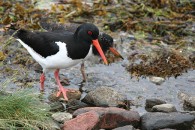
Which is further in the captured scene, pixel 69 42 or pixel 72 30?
pixel 72 30

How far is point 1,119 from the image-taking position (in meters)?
5.61

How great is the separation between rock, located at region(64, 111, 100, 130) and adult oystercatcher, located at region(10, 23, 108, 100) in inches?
49.4

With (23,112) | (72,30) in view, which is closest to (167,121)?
(23,112)

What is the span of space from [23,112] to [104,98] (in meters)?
1.57

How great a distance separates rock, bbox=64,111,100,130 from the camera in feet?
19.6

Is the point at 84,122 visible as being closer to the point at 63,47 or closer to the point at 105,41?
the point at 63,47

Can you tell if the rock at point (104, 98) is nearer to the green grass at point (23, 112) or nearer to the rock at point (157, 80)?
the rock at point (157, 80)

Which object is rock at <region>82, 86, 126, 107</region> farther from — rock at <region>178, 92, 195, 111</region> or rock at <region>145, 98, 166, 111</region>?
rock at <region>178, 92, 195, 111</region>

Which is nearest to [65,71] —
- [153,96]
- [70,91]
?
[70,91]

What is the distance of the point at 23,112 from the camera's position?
586 cm

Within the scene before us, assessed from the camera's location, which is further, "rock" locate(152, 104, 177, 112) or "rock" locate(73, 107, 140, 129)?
"rock" locate(152, 104, 177, 112)

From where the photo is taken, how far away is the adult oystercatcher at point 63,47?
24.0 feet

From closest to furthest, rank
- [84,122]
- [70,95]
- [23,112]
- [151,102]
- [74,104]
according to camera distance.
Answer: [23,112], [84,122], [74,104], [151,102], [70,95]

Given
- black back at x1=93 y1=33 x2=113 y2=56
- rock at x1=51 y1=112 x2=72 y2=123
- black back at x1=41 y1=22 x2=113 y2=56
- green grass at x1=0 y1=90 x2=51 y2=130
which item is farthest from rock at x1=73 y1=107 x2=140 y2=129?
black back at x1=93 y1=33 x2=113 y2=56
